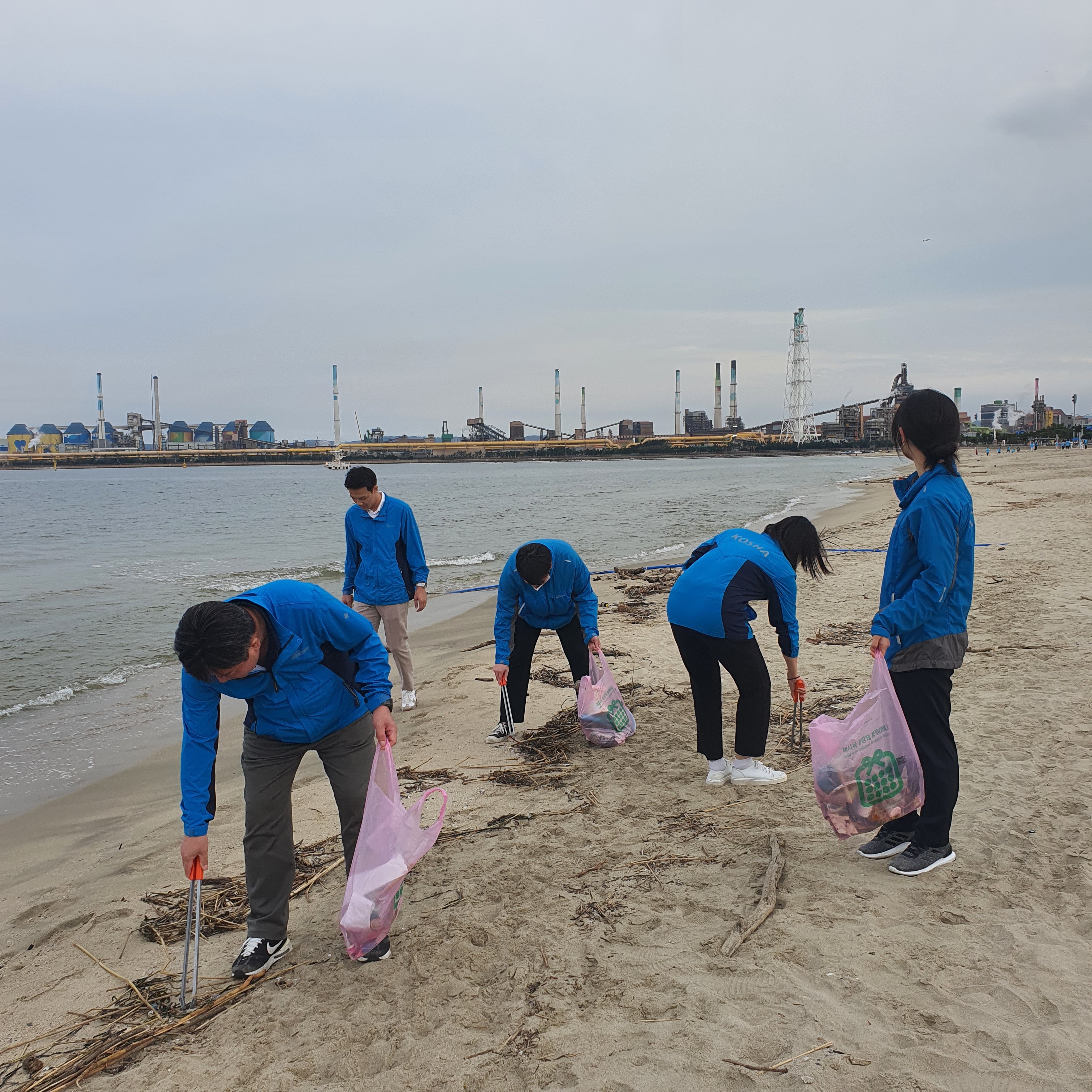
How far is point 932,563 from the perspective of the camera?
8.98ft

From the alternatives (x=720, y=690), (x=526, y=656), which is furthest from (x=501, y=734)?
(x=720, y=690)

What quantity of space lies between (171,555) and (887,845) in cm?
1957

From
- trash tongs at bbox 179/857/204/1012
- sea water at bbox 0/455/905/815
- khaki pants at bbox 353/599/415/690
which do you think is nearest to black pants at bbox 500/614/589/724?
khaki pants at bbox 353/599/415/690

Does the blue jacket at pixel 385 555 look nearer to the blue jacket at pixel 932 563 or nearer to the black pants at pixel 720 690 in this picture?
the black pants at pixel 720 690

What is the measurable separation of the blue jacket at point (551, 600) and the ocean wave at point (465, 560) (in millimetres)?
10763

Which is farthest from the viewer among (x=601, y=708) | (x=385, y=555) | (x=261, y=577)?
(x=261, y=577)

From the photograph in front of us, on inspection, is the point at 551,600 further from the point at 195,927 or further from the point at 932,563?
the point at 195,927

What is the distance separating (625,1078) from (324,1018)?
3.29 feet

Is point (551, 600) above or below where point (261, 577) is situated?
above

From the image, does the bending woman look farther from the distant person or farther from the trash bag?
the distant person

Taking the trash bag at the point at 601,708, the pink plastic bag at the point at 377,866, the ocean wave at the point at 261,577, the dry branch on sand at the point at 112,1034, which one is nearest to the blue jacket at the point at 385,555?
the trash bag at the point at 601,708

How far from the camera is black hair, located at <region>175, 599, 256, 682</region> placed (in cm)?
214

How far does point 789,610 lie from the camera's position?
12.4ft

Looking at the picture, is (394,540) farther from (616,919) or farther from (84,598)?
(84,598)
